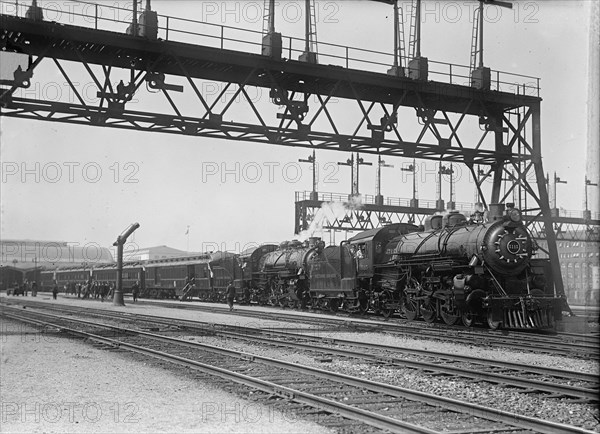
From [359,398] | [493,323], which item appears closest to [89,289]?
[493,323]

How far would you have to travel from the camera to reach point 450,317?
61.7 feet

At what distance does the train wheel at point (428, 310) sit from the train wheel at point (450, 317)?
53cm

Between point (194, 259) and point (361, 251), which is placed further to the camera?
point (194, 259)

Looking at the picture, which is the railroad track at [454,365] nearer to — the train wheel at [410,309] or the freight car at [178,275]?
the train wheel at [410,309]

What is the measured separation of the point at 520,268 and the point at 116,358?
11269mm

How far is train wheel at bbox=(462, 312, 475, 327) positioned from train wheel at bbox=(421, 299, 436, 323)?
1225 mm

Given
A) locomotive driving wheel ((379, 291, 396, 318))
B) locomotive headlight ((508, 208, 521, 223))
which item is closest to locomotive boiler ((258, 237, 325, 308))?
locomotive driving wheel ((379, 291, 396, 318))

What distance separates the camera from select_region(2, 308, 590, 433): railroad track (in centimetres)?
686

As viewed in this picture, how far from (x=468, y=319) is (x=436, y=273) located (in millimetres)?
1748

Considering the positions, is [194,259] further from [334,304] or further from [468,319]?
[468,319]

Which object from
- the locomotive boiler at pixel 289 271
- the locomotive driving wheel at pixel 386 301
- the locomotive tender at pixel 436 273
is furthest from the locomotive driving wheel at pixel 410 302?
the locomotive boiler at pixel 289 271

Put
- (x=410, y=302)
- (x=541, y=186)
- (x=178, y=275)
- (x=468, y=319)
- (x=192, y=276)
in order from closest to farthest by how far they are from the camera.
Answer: (x=468, y=319) < (x=410, y=302) < (x=541, y=186) < (x=192, y=276) < (x=178, y=275)

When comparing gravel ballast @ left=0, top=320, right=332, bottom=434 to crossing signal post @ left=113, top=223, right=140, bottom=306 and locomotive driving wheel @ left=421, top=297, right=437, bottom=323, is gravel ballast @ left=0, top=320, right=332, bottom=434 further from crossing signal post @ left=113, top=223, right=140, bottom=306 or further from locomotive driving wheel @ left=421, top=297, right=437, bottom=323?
crossing signal post @ left=113, top=223, right=140, bottom=306

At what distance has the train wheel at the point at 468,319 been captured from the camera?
18.3 m
